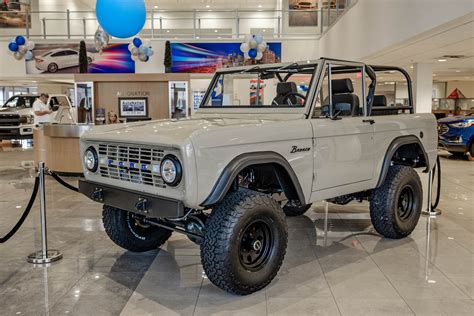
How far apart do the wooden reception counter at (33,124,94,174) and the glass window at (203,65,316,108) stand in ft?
14.8

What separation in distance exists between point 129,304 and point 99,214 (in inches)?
118

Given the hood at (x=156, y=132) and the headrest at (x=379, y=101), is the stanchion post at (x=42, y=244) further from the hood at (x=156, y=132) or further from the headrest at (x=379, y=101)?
the headrest at (x=379, y=101)

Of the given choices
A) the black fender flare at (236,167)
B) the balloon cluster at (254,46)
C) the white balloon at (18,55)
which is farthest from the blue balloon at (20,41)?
the black fender flare at (236,167)

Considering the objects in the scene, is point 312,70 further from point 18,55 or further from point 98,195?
point 18,55

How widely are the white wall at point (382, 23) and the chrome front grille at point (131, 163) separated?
17.5ft

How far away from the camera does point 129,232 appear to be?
14.5ft

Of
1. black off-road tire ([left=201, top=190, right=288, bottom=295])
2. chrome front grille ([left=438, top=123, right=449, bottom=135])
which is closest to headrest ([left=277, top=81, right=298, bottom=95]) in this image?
black off-road tire ([left=201, top=190, right=288, bottom=295])

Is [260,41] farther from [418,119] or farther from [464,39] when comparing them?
[418,119]

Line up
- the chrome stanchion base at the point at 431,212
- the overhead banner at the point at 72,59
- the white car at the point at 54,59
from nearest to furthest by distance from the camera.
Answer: the chrome stanchion base at the point at 431,212
the overhead banner at the point at 72,59
the white car at the point at 54,59

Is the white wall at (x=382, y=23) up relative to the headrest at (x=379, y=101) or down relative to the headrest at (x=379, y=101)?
up

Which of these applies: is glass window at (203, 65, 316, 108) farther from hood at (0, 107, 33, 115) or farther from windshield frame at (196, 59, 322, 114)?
hood at (0, 107, 33, 115)

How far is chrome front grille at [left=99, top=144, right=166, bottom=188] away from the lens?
334 centimetres

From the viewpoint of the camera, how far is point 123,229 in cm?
437

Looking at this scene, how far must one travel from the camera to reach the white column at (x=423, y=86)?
48.0ft
